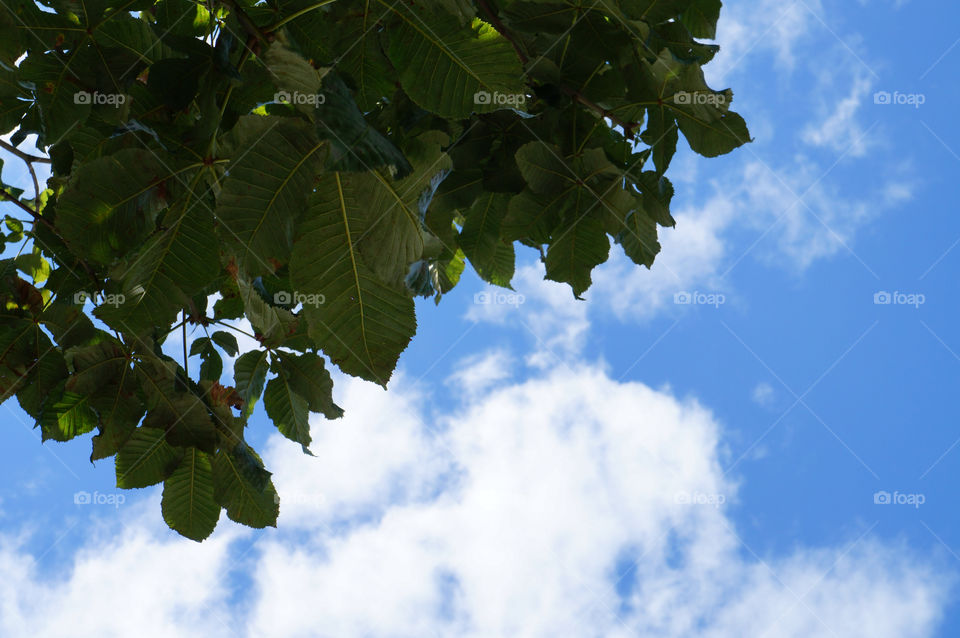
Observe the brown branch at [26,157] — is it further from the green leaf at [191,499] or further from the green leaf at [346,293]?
the green leaf at [346,293]

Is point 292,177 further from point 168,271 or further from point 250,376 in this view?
point 250,376

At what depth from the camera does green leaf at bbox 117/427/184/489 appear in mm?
2201

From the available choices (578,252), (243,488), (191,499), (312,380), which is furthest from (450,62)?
(191,499)

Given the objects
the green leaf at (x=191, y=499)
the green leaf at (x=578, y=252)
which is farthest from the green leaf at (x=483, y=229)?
the green leaf at (x=191, y=499)

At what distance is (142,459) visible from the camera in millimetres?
2215

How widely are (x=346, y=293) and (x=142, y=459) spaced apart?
1190mm

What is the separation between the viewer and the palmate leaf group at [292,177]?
137cm

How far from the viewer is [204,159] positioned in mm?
1583

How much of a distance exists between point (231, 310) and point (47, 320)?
573 millimetres

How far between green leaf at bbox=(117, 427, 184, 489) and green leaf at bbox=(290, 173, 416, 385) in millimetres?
1055

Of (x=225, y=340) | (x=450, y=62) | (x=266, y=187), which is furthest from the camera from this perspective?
(x=225, y=340)

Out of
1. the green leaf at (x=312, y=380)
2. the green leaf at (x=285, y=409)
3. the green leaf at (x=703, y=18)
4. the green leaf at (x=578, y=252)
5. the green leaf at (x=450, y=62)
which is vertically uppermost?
the green leaf at (x=703, y=18)

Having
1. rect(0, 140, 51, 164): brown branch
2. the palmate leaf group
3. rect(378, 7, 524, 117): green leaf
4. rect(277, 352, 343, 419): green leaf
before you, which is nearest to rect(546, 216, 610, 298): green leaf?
the palmate leaf group

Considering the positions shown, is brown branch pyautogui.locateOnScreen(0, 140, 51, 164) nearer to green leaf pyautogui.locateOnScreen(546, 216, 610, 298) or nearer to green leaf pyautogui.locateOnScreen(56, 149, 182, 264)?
green leaf pyautogui.locateOnScreen(56, 149, 182, 264)
